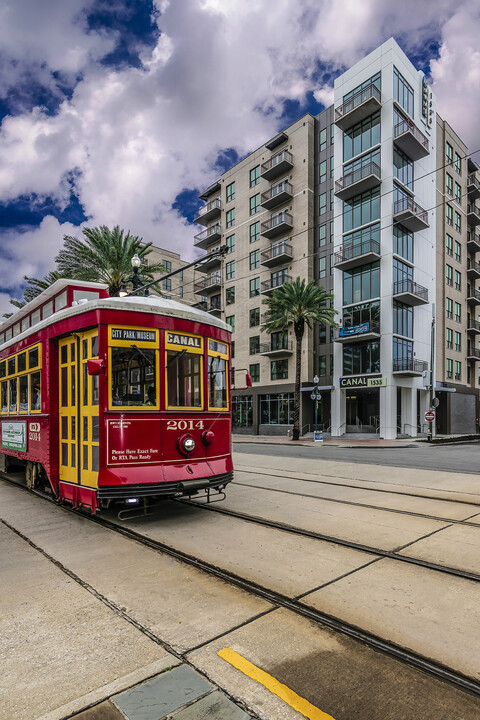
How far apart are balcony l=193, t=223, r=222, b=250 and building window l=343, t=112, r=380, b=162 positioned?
17.2 meters

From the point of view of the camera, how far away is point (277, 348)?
42750 mm

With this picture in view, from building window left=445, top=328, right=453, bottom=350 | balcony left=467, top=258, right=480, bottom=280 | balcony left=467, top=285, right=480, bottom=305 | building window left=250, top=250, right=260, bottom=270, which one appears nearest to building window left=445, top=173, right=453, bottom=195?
balcony left=467, top=258, right=480, bottom=280

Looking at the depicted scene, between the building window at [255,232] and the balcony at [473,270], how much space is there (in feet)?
75.4

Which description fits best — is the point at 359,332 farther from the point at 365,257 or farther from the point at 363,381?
the point at 365,257

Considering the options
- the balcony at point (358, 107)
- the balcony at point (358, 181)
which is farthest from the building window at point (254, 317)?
the balcony at point (358, 107)

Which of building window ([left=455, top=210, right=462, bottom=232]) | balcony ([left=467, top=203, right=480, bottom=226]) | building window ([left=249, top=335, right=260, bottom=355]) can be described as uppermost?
balcony ([left=467, top=203, right=480, bottom=226])

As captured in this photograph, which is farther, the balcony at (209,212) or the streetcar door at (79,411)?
the balcony at (209,212)

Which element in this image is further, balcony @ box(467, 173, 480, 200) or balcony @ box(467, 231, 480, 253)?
balcony @ box(467, 231, 480, 253)

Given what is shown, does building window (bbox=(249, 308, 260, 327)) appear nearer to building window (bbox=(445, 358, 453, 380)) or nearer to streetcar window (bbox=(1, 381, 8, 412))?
building window (bbox=(445, 358, 453, 380))

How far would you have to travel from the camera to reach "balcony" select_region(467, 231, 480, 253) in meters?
47.8

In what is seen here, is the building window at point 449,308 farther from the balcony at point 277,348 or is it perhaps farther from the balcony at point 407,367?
the balcony at point 277,348

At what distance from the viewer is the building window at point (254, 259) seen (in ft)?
151

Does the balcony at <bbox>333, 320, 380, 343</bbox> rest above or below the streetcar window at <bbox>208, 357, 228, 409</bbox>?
above

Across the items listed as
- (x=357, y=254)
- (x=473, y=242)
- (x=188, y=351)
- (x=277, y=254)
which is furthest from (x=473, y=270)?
(x=188, y=351)
